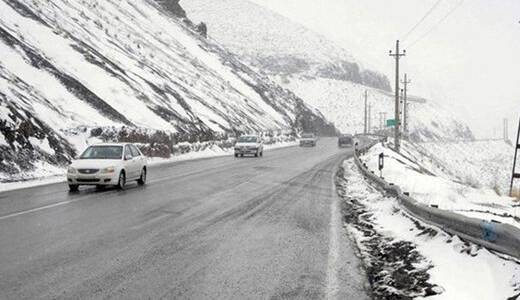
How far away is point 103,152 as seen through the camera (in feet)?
57.2

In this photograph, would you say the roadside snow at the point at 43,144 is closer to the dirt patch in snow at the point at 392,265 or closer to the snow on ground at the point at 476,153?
the dirt patch in snow at the point at 392,265

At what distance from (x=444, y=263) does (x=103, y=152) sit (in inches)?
502

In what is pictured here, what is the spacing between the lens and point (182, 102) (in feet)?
161

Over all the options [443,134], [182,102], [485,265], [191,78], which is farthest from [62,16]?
[443,134]

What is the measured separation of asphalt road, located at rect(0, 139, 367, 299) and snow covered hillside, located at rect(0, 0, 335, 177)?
376 inches

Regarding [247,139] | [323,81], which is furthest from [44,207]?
[323,81]

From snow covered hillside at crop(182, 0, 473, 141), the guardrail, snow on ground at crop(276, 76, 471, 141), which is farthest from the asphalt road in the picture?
snow covered hillside at crop(182, 0, 473, 141)

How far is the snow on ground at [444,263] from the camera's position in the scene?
18.8ft

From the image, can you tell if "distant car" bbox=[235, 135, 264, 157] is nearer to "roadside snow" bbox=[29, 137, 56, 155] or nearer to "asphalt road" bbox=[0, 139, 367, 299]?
"roadside snow" bbox=[29, 137, 56, 155]

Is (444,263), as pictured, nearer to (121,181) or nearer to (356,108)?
(121,181)

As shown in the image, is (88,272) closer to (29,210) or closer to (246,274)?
(246,274)

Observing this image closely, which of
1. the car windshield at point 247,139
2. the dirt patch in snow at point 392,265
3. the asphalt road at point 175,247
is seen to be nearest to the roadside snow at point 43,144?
the asphalt road at point 175,247

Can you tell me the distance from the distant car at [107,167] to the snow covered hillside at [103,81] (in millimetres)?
4574

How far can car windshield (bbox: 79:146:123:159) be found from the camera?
17.1 m
